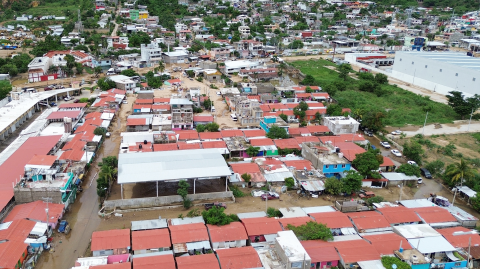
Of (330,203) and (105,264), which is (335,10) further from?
(105,264)

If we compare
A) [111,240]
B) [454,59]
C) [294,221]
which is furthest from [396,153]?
[454,59]

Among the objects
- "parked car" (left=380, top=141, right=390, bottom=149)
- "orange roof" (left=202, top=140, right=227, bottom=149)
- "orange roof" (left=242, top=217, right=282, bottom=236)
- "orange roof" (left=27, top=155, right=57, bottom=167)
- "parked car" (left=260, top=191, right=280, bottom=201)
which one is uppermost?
"orange roof" (left=27, top=155, right=57, bottom=167)

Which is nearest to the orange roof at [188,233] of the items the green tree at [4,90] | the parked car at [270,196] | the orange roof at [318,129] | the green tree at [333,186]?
the parked car at [270,196]

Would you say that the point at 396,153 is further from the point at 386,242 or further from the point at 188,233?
the point at 188,233

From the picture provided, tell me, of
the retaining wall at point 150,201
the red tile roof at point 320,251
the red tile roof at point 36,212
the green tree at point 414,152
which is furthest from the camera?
the green tree at point 414,152

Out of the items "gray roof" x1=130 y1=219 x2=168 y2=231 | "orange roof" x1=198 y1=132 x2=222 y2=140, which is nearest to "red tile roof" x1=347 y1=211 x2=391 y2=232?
"gray roof" x1=130 y1=219 x2=168 y2=231

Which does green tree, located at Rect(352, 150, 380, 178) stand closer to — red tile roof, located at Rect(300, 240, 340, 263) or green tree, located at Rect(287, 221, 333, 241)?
green tree, located at Rect(287, 221, 333, 241)

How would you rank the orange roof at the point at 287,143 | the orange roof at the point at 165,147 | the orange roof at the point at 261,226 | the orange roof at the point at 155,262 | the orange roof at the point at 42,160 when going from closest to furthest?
the orange roof at the point at 155,262
the orange roof at the point at 261,226
the orange roof at the point at 42,160
the orange roof at the point at 165,147
the orange roof at the point at 287,143

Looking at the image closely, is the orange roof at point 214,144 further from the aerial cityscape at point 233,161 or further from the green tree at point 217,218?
the green tree at point 217,218
